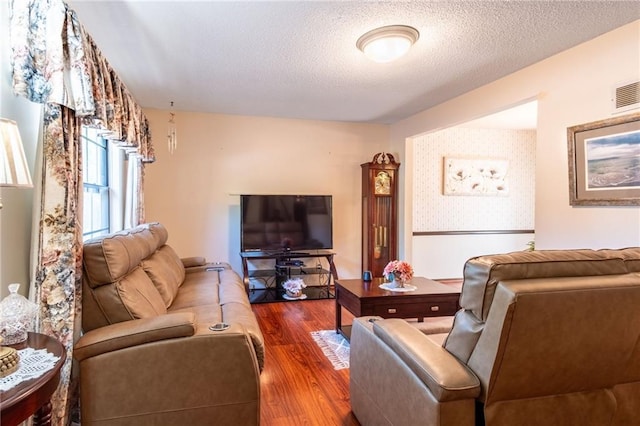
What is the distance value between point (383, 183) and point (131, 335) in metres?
4.02

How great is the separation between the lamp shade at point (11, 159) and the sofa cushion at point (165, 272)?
1.63 meters

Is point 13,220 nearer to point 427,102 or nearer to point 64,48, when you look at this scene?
point 64,48

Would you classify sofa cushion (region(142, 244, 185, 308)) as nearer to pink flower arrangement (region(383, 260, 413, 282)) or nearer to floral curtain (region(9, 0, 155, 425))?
floral curtain (region(9, 0, 155, 425))

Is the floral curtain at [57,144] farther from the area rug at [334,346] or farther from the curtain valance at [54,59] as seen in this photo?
the area rug at [334,346]

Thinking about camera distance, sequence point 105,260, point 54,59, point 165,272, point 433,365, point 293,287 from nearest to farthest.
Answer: point 433,365, point 54,59, point 105,260, point 165,272, point 293,287

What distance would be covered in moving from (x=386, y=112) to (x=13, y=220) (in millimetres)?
4095

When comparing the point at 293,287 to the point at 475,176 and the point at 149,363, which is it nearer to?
the point at 149,363

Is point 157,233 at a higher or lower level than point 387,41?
lower

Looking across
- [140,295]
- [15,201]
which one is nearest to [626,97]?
[140,295]

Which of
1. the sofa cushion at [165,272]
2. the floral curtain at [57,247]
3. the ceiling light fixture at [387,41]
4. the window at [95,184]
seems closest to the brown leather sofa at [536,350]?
the floral curtain at [57,247]

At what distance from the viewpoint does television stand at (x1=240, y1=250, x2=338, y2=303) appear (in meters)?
4.79

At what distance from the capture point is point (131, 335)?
5.87 ft

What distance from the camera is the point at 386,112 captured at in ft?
15.9

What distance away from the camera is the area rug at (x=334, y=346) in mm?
2893
